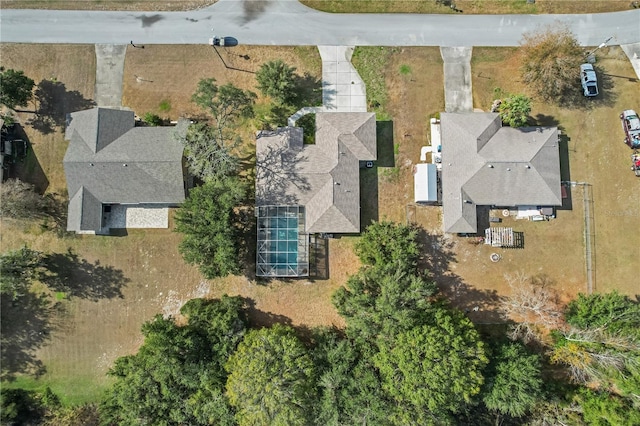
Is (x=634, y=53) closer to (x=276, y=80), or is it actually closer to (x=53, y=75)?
(x=276, y=80)

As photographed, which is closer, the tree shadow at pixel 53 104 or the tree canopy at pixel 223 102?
the tree canopy at pixel 223 102

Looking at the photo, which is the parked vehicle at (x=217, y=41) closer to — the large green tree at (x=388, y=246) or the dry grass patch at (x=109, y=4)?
the dry grass patch at (x=109, y=4)

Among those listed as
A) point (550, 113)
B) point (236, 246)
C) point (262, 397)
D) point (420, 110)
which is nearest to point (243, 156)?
point (236, 246)

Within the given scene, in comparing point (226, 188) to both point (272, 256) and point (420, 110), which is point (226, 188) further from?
point (420, 110)

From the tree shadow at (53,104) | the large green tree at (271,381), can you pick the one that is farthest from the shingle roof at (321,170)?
the tree shadow at (53,104)

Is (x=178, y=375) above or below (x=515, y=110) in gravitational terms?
below

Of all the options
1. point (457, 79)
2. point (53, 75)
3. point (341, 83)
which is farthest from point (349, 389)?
point (53, 75)
